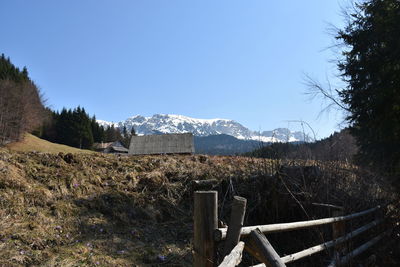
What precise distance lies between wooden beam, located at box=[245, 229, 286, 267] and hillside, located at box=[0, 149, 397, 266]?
281 centimetres

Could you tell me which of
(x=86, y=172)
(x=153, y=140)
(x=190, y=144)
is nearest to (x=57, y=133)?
(x=153, y=140)

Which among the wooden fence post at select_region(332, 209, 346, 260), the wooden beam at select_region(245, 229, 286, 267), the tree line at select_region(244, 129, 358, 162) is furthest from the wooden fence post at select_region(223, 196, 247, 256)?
the tree line at select_region(244, 129, 358, 162)

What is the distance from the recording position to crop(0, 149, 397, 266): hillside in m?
4.42

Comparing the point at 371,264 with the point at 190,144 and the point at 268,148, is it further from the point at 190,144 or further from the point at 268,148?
the point at 190,144

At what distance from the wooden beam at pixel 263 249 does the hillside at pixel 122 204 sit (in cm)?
281

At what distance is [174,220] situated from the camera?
21.5 feet

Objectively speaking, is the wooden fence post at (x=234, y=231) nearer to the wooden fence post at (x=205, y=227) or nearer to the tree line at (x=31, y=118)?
the wooden fence post at (x=205, y=227)

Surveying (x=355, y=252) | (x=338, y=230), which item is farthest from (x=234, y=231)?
(x=355, y=252)

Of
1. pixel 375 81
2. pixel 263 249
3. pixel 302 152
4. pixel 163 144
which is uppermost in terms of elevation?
pixel 375 81

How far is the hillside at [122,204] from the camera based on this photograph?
14.5ft

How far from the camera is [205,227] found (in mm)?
2227

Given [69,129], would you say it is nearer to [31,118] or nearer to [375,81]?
[31,118]

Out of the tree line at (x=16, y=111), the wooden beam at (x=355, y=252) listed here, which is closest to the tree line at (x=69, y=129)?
the tree line at (x=16, y=111)

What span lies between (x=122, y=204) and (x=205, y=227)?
4.64m
